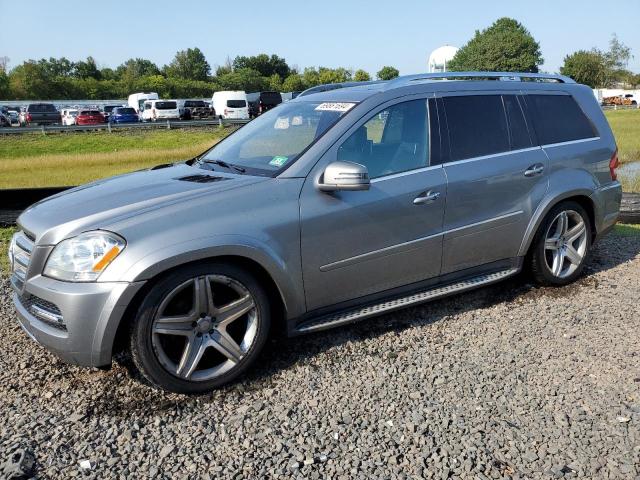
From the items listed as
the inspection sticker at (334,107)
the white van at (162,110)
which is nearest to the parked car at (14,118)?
the white van at (162,110)

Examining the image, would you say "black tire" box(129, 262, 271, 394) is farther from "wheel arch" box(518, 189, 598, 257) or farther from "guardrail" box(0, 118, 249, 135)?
"guardrail" box(0, 118, 249, 135)

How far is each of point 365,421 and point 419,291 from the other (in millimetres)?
1336

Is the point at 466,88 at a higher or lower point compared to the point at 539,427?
higher

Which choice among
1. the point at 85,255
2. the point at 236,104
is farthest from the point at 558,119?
the point at 236,104

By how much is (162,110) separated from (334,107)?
129 ft

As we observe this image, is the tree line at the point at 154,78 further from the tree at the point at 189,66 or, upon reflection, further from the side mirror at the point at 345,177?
the side mirror at the point at 345,177

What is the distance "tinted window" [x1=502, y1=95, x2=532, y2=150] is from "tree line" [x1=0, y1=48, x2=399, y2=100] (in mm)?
47811

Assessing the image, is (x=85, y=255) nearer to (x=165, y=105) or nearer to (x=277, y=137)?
(x=277, y=137)

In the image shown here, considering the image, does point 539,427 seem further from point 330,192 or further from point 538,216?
point 538,216

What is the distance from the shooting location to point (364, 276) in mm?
3641

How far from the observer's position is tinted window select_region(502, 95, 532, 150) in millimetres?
4402

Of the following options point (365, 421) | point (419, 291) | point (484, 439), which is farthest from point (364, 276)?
point (484, 439)

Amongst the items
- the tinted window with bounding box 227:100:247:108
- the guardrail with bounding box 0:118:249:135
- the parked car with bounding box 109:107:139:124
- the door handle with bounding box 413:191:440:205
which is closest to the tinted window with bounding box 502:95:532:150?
the door handle with bounding box 413:191:440:205

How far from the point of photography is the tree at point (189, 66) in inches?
4122
